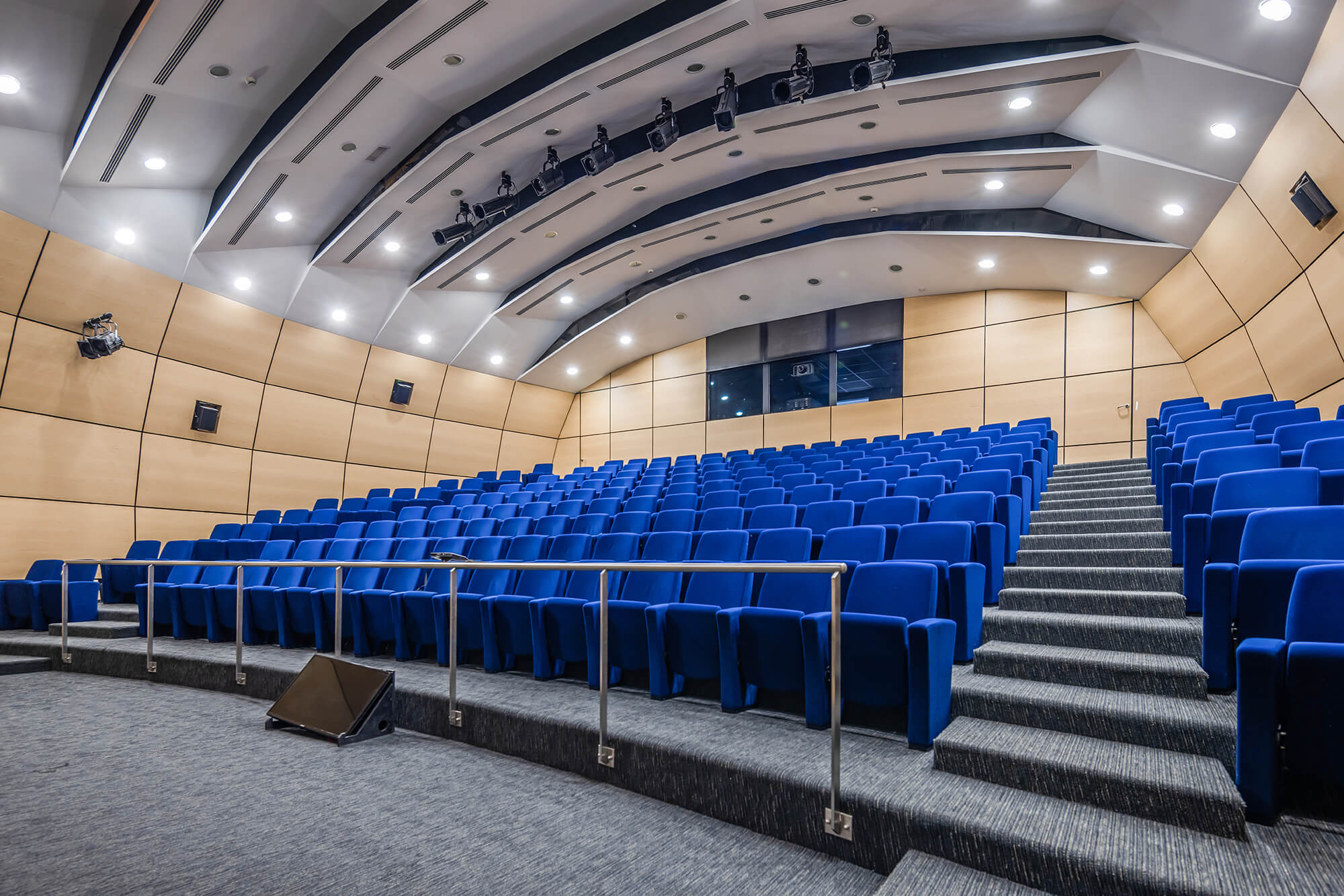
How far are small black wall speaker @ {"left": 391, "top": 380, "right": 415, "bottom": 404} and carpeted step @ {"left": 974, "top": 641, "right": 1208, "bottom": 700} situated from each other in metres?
7.35

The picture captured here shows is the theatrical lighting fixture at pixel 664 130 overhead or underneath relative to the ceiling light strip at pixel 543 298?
overhead

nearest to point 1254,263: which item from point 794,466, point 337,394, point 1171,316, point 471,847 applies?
point 1171,316

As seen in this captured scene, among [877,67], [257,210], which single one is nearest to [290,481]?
[257,210]

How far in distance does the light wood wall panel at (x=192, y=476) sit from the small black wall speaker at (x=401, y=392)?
1.65 metres

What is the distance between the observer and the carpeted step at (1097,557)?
2.60 meters

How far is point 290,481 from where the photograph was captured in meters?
7.33

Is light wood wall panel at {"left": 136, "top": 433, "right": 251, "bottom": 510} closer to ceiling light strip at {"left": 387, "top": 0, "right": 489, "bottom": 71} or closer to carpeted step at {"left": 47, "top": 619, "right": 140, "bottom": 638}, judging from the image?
carpeted step at {"left": 47, "top": 619, "right": 140, "bottom": 638}

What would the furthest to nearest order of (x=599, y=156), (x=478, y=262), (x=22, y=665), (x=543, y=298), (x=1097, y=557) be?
1. (x=543, y=298)
2. (x=478, y=262)
3. (x=599, y=156)
4. (x=22, y=665)
5. (x=1097, y=557)

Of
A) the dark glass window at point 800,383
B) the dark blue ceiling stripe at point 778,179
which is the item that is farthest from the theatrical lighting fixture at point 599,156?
the dark glass window at point 800,383

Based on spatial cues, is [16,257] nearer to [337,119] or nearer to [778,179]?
[337,119]

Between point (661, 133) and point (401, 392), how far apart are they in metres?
4.51

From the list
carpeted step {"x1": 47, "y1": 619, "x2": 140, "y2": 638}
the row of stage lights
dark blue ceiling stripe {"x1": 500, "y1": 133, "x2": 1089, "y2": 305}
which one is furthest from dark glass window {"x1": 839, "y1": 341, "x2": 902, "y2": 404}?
carpeted step {"x1": 47, "y1": 619, "x2": 140, "y2": 638}

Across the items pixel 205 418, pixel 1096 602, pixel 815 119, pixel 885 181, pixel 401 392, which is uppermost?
pixel 815 119

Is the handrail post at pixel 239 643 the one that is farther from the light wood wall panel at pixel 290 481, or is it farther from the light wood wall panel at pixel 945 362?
the light wood wall panel at pixel 945 362
